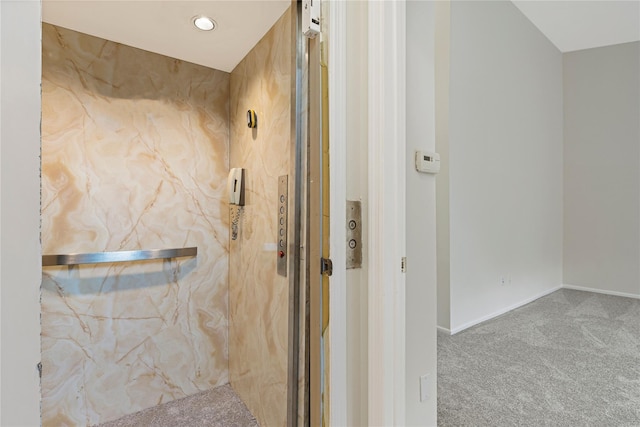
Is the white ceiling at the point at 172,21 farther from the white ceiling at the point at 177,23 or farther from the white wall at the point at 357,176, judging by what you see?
the white wall at the point at 357,176

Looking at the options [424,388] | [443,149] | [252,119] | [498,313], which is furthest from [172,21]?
[498,313]

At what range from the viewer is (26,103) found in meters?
0.47

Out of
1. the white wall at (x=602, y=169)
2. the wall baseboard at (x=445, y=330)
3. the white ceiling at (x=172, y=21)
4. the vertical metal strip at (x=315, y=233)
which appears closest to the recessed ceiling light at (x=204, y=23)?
the white ceiling at (x=172, y=21)

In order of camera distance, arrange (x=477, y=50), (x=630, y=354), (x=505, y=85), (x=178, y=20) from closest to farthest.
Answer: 1. (x=178, y=20)
2. (x=630, y=354)
3. (x=477, y=50)
4. (x=505, y=85)

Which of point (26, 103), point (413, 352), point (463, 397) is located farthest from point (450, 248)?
point (26, 103)

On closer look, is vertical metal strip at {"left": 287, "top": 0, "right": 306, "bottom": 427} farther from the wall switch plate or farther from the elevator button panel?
the wall switch plate

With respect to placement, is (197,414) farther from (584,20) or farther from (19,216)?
(584,20)

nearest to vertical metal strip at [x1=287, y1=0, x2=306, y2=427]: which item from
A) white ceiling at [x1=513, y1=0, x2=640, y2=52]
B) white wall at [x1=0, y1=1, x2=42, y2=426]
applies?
white wall at [x1=0, y1=1, x2=42, y2=426]

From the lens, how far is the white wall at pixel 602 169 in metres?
4.05

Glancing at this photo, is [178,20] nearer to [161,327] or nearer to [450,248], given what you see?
[161,327]

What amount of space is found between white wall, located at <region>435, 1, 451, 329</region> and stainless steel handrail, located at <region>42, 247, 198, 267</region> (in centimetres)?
210

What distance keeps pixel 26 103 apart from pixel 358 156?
2.58 ft

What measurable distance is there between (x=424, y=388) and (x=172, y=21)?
82.5 inches

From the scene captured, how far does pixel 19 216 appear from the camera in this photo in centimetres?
46
